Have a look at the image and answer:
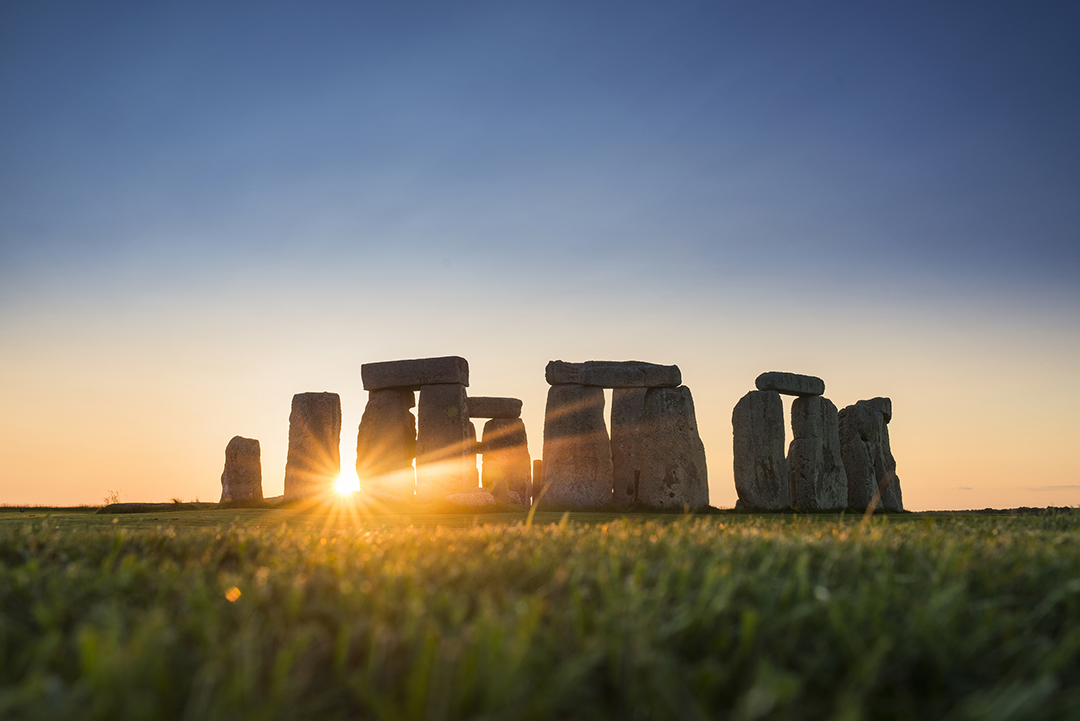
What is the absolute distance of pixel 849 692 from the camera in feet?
4.80

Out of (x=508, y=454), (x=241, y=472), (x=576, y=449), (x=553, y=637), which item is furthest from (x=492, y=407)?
(x=553, y=637)

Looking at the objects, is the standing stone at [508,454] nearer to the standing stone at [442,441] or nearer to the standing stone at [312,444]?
the standing stone at [442,441]

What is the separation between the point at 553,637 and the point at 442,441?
560 inches

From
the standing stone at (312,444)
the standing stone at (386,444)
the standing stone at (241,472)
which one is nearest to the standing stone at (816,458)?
the standing stone at (386,444)

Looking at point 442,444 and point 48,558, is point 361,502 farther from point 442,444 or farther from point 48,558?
point 48,558

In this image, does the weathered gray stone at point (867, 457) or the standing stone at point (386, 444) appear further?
the weathered gray stone at point (867, 457)

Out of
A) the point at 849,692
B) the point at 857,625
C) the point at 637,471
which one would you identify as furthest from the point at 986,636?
the point at 637,471

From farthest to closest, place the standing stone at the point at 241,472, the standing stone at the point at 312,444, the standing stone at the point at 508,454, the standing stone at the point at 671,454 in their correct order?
the standing stone at the point at 508,454, the standing stone at the point at 241,472, the standing stone at the point at 312,444, the standing stone at the point at 671,454

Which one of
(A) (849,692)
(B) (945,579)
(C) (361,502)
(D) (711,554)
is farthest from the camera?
(C) (361,502)

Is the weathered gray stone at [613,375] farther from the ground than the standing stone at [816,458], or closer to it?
farther from the ground

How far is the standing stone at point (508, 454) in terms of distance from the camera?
20969mm

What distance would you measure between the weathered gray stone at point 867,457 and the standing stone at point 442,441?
28.2 ft

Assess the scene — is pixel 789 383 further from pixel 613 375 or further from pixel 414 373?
pixel 414 373

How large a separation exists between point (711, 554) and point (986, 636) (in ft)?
3.66
